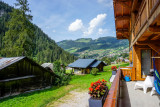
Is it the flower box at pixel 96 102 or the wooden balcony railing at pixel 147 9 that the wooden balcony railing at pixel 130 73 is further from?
the flower box at pixel 96 102

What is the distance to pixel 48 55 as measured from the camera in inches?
4053

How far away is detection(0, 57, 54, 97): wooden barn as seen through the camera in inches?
522

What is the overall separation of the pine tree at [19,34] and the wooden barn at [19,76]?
3146mm

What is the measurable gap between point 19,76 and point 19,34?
7.65 metres

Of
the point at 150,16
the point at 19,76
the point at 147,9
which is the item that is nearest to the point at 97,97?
the point at 150,16

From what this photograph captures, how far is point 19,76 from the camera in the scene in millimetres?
14648

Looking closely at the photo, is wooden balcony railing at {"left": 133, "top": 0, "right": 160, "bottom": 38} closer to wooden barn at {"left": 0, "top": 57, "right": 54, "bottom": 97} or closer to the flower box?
the flower box

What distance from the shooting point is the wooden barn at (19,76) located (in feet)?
43.5

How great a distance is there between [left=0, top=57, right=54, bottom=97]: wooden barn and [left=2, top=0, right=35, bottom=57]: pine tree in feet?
10.3

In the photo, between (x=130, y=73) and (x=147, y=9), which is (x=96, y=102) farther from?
(x=130, y=73)

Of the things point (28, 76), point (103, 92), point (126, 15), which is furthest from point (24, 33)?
point (103, 92)

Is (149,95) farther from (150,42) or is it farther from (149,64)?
(149,64)

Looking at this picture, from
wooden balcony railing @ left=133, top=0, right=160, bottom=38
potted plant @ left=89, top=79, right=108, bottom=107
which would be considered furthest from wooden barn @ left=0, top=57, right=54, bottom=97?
wooden balcony railing @ left=133, top=0, right=160, bottom=38

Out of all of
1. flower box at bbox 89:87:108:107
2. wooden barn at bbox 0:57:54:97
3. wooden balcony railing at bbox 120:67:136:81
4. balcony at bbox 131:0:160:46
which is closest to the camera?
balcony at bbox 131:0:160:46
